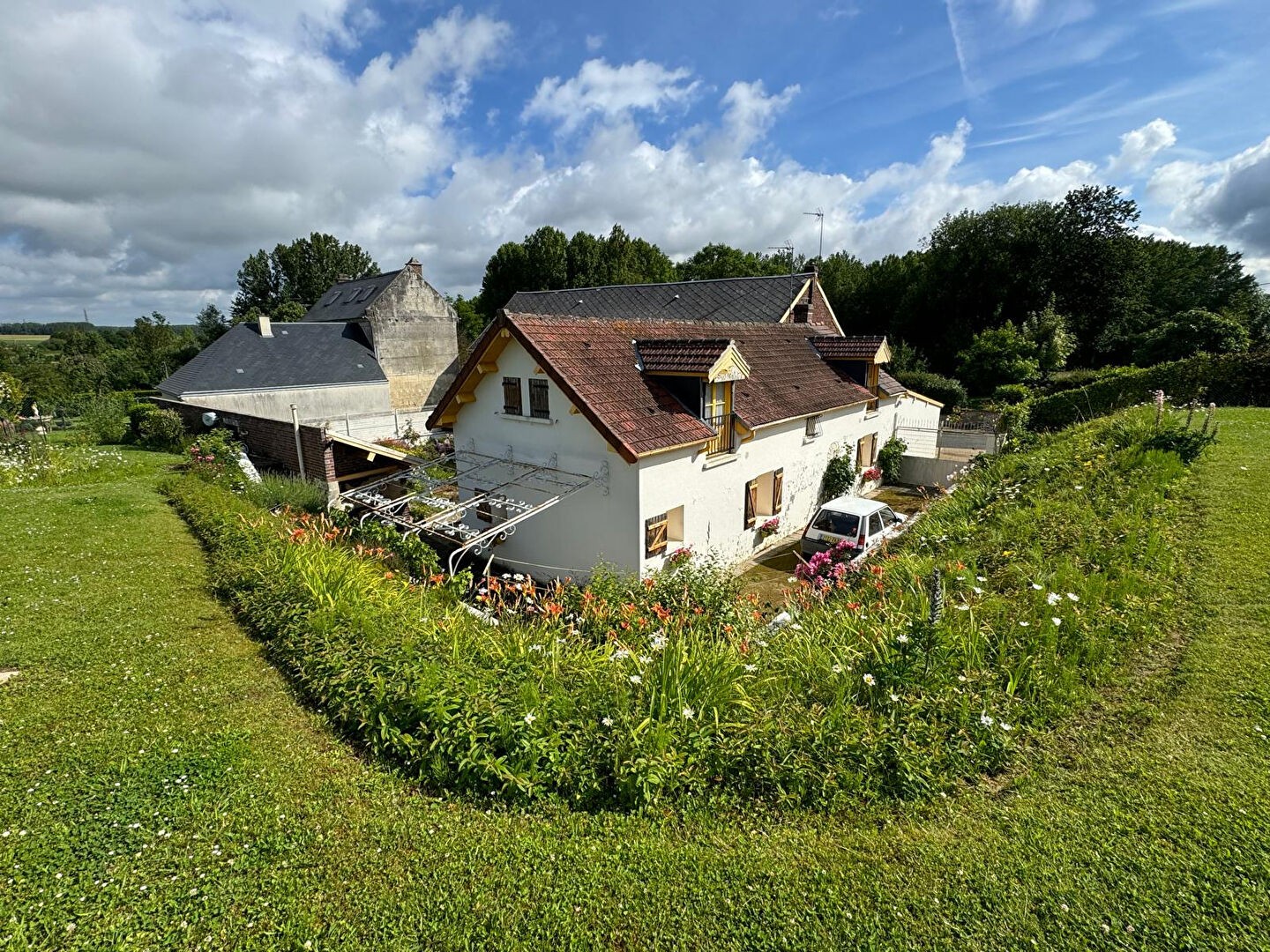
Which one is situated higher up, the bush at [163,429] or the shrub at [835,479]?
the bush at [163,429]

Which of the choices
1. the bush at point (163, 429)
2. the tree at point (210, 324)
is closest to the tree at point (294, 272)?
the tree at point (210, 324)

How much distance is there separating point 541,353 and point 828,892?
9.88 metres

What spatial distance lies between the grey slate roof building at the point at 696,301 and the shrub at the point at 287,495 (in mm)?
11104

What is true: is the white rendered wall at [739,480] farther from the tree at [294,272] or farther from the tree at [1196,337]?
the tree at [294,272]

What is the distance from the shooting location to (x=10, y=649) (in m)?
5.96

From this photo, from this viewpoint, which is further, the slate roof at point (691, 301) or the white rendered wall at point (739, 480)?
the slate roof at point (691, 301)

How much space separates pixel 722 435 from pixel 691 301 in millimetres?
15133

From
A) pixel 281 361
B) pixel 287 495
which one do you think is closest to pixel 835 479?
pixel 287 495

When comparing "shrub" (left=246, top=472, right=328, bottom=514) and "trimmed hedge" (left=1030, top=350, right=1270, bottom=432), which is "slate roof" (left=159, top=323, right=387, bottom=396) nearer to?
"shrub" (left=246, top=472, right=328, bottom=514)

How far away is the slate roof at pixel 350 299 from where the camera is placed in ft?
110

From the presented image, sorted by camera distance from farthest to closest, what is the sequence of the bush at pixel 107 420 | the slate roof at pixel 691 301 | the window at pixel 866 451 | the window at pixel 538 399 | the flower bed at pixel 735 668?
the slate roof at pixel 691 301 < the bush at pixel 107 420 < the window at pixel 866 451 < the window at pixel 538 399 < the flower bed at pixel 735 668

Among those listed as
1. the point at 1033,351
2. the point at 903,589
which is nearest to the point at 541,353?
the point at 903,589

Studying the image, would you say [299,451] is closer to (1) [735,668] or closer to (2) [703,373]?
(2) [703,373]

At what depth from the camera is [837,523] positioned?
13.0 m
